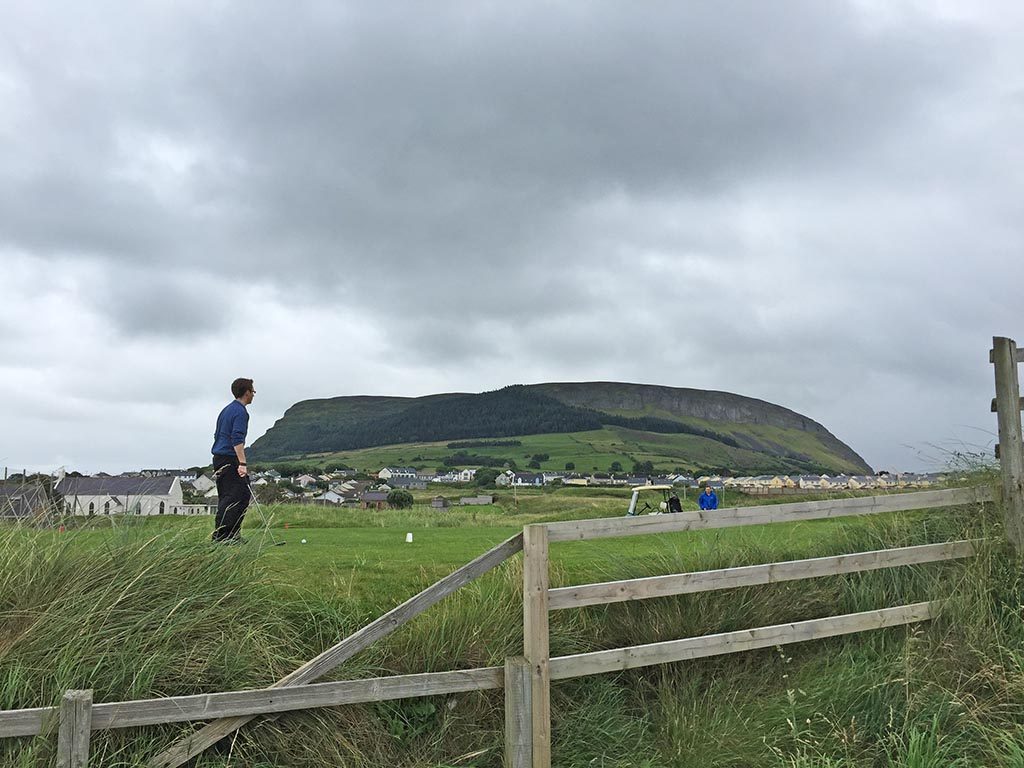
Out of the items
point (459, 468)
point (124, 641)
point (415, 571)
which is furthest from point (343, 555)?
point (459, 468)

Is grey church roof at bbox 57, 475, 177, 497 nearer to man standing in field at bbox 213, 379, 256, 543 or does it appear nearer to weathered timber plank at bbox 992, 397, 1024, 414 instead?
man standing in field at bbox 213, 379, 256, 543

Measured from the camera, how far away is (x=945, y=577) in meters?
8.43

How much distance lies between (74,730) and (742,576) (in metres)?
5.39

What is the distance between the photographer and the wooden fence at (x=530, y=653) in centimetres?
561

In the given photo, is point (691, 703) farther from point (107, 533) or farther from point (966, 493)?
point (107, 533)

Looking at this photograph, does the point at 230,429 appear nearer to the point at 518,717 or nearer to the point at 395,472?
the point at 518,717

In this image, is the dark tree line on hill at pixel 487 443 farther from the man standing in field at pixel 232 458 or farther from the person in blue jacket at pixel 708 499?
the man standing in field at pixel 232 458

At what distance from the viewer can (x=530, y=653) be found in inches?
246

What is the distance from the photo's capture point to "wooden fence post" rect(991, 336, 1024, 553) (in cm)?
849

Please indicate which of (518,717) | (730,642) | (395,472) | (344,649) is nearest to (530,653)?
(518,717)

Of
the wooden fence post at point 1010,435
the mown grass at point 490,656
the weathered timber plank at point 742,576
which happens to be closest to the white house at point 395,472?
the mown grass at point 490,656

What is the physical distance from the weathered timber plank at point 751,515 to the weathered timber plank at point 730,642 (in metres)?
0.95

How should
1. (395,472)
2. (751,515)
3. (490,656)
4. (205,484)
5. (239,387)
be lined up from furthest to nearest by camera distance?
1. (395,472)
2. (205,484)
3. (239,387)
4. (751,515)
5. (490,656)

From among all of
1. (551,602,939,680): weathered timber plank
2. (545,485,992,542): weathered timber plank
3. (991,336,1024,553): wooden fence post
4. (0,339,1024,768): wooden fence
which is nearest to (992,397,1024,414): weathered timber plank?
(991,336,1024,553): wooden fence post
